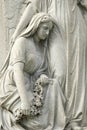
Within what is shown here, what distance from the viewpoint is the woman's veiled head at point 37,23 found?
18.6 feet

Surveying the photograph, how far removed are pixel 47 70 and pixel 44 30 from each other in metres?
0.43

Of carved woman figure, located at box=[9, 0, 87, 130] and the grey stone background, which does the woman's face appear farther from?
the grey stone background

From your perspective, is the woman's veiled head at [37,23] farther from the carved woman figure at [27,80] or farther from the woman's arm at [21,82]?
the woman's arm at [21,82]

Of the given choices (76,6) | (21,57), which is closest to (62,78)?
(21,57)

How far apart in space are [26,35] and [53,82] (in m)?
0.59

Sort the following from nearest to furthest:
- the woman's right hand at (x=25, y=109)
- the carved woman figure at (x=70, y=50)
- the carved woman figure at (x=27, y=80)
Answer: the woman's right hand at (x=25, y=109) < the carved woman figure at (x=27, y=80) < the carved woman figure at (x=70, y=50)

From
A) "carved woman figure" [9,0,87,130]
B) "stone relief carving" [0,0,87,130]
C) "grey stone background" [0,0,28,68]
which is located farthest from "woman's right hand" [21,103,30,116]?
"grey stone background" [0,0,28,68]

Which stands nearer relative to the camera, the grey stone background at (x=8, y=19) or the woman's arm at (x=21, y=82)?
the woman's arm at (x=21, y=82)

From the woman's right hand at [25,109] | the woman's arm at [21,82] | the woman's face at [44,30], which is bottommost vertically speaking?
the woman's right hand at [25,109]

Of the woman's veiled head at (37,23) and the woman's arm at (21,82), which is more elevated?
the woman's veiled head at (37,23)

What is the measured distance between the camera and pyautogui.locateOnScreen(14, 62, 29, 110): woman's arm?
210 inches

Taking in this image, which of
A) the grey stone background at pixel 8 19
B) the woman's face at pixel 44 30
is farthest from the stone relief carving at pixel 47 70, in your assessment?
the grey stone background at pixel 8 19

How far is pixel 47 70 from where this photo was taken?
225 inches

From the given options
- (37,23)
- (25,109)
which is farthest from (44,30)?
(25,109)
